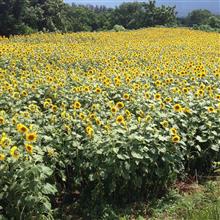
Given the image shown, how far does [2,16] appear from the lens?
22375 mm

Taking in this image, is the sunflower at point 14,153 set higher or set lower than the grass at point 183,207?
higher

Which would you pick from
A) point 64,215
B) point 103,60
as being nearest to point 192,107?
point 64,215

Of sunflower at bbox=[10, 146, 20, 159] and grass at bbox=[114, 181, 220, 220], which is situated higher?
sunflower at bbox=[10, 146, 20, 159]

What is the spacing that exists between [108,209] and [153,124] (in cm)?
95

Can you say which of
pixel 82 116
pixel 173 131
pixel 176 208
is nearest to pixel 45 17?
pixel 82 116

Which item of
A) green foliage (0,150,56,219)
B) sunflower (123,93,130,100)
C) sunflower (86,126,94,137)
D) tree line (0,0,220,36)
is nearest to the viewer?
green foliage (0,150,56,219)

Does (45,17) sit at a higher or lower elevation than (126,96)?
lower

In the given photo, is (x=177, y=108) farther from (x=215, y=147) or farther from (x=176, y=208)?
(x=176, y=208)

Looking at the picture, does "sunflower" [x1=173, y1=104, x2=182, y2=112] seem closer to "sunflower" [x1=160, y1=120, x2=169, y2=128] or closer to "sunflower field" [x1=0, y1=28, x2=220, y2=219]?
"sunflower field" [x1=0, y1=28, x2=220, y2=219]

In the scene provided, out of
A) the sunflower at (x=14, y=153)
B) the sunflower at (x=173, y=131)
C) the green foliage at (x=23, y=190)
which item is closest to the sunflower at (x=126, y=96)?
the sunflower at (x=173, y=131)

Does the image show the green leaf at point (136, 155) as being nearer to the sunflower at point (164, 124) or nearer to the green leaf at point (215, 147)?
the sunflower at point (164, 124)

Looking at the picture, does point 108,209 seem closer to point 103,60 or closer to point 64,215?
point 64,215

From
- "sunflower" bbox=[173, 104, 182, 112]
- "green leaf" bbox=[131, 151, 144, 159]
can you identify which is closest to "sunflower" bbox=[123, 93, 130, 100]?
"sunflower" bbox=[173, 104, 182, 112]

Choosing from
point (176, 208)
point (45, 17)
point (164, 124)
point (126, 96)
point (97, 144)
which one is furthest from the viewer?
point (45, 17)
